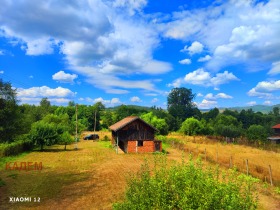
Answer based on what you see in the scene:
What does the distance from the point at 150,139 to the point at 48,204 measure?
22.7 metres

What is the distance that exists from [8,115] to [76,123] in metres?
11.0

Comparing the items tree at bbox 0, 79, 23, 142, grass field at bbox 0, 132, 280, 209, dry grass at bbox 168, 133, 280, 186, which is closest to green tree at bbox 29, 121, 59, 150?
tree at bbox 0, 79, 23, 142

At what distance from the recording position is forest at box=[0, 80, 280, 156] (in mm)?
29938

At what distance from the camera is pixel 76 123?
38.2 metres

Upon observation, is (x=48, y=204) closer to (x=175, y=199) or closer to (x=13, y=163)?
(x=175, y=199)

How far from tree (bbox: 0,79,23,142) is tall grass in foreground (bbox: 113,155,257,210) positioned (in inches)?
1065

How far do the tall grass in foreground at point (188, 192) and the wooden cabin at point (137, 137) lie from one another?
26.4 m

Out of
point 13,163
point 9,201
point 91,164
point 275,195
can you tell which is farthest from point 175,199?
point 13,163

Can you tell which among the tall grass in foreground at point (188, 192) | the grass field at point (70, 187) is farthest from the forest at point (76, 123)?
the tall grass in foreground at point (188, 192)

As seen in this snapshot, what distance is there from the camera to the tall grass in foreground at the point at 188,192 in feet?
19.0

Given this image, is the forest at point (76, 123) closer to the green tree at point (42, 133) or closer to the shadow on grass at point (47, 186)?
the green tree at point (42, 133)

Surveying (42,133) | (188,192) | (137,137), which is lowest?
(188,192)

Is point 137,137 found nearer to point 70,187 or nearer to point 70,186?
point 70,186

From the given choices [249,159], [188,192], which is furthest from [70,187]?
[249,159]
